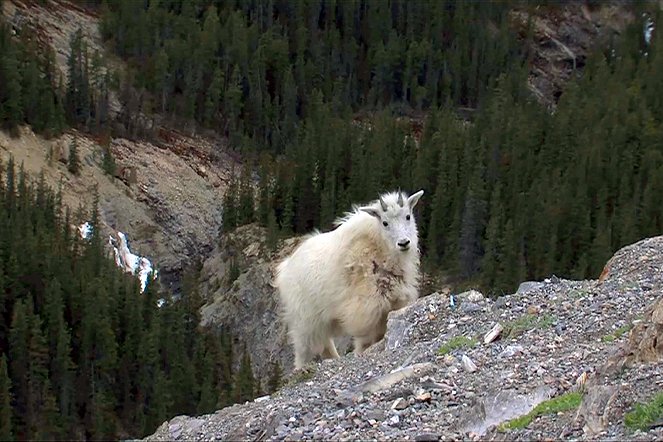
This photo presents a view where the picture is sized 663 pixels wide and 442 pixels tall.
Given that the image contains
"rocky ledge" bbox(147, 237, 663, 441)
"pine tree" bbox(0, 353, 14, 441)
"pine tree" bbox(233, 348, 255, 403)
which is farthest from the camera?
"pine tree" bbox(233, 348, 255, 403)

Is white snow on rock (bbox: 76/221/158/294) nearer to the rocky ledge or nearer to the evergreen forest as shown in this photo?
the evergreen forest

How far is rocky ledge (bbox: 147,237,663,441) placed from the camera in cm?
930

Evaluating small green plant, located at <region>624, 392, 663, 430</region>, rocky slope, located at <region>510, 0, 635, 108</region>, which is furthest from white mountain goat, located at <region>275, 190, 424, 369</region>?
rocky slope, located at <region>510, 0, 635, 108</region>

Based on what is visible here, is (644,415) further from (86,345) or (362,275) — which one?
(86,345)

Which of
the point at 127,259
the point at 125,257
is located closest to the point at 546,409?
the point at 125,257

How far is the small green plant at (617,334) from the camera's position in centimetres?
1242

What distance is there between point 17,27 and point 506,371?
68146 millimetres

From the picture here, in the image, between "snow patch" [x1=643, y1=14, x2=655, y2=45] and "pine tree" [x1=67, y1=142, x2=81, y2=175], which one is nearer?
"pine tree" [x1=67, y1=142, x2=81, y2=175]

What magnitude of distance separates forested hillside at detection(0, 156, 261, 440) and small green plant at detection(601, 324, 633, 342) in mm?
25158

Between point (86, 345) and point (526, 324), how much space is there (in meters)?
36.5

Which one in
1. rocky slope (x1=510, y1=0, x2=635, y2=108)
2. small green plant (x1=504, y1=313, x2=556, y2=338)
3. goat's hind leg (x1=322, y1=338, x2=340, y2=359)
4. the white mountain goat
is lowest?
rocky slope (x1=510, y1=0, x2=635, y2=108)

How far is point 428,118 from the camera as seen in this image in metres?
79.6

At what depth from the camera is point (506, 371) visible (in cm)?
1156

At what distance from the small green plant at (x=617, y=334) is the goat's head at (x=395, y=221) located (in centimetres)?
544
